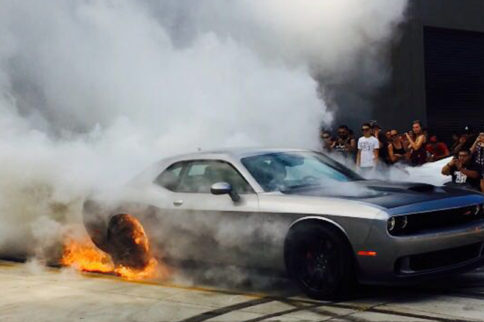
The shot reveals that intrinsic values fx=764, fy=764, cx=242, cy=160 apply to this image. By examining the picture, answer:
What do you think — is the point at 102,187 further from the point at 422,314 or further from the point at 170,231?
the point at 422,314

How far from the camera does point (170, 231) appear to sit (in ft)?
23.9

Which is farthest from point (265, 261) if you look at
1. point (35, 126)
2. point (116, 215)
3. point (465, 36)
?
point (465, 36)

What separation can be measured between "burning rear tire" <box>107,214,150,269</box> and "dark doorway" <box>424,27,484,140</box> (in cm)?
1349

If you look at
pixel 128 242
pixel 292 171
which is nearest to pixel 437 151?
pixel 292 171

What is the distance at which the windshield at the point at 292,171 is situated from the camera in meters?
6.90

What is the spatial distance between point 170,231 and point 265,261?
3.87 feet

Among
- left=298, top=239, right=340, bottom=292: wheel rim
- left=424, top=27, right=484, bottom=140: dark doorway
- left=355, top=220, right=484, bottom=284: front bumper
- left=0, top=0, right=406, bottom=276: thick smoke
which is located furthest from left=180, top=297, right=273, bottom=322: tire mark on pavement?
left=424, top=27, right=484, bottom=140: dark doorway

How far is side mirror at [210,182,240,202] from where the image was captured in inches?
263

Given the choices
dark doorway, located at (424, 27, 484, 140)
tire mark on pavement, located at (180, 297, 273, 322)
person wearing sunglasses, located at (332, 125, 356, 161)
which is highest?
dark doorway, located at (424, 27, 484, 140)

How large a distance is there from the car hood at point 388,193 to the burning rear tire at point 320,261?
1.19 feet

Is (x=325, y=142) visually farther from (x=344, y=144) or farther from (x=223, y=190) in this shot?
(x=223, y=190)

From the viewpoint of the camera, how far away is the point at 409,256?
584 cm

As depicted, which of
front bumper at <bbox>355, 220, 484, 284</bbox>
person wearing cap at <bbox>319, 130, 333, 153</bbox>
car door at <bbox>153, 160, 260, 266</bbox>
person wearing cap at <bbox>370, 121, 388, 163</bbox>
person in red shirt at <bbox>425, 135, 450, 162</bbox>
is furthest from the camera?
person in red shirt at <bbox>425, 135, 450, 162</bbox>

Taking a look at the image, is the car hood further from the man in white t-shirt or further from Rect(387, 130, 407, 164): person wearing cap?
Rect(387, 130, 407, 164): person wearing cap
